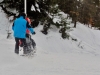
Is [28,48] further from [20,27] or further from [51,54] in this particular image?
[51,54]

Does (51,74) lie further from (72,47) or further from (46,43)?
(72,47)

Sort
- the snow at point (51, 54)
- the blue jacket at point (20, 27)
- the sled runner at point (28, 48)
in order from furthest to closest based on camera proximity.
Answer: the sled runner at point (28, 48)
the blue jacket at point (20, 27)
the snow at point (51, 54)

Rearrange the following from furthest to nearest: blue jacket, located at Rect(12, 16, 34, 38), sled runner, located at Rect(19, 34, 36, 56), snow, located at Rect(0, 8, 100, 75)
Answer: sled runner, located at Rect(19, 34, 36, 56), blue jacket, located at Rect(12, 16, 34, 38), snow, located at Rect(0, 8, 100, 75)

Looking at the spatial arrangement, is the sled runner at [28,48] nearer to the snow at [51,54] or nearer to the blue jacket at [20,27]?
the snow at [51,54]

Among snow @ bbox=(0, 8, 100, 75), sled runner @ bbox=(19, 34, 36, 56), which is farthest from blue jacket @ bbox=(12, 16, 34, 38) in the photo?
snow @ bbox=(0, 8, 100, 75)

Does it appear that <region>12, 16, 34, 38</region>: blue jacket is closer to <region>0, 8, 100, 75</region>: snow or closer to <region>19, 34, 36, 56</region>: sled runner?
<region>19, 34, 36, 56</region>: sled runner

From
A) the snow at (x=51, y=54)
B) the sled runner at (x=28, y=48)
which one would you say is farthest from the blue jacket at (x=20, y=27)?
the snow at (x=51, y=54)

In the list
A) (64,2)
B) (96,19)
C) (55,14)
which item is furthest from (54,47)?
(96,19)

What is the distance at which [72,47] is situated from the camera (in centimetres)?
1589

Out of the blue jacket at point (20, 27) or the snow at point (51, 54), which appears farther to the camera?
the blue jacket at point (20, 27)

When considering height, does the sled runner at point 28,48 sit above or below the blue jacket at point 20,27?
below

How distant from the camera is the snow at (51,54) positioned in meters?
7.70

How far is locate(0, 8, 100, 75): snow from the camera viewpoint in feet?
25.2

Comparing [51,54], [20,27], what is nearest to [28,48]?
[20,27]
